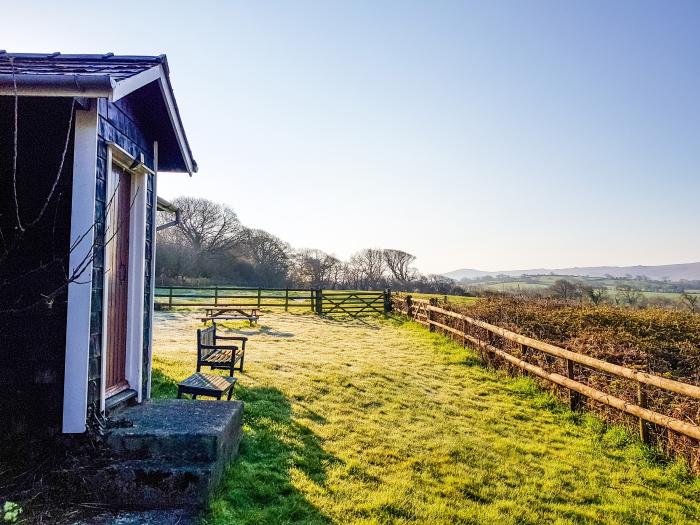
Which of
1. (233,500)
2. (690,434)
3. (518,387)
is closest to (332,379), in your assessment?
(518,387)

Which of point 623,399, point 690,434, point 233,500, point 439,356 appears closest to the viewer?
point 233,500

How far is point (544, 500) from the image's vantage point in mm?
4180

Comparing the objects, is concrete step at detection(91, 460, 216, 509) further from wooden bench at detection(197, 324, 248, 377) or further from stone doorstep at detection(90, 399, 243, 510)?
wooden bench at detection(197, 324, 248, 377)

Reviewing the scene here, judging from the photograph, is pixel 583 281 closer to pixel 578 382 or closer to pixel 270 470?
pixel 578 382

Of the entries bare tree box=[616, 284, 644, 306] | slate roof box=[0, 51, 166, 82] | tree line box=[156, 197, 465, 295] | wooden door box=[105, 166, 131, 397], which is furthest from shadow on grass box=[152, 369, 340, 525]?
tree line box=[156, 197, 465, 295]

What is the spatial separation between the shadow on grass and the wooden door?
4.88 feet

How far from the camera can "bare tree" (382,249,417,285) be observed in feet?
137

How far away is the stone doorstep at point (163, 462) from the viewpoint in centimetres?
336

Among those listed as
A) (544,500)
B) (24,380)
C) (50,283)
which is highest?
(50,283)

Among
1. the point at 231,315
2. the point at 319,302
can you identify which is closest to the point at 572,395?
the point at 231,315

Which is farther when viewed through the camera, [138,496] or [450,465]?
[450,465]

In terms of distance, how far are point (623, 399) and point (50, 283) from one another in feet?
22.2

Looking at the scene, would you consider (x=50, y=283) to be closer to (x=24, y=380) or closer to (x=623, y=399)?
(x=24, y=380)

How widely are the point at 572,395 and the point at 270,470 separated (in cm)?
497
